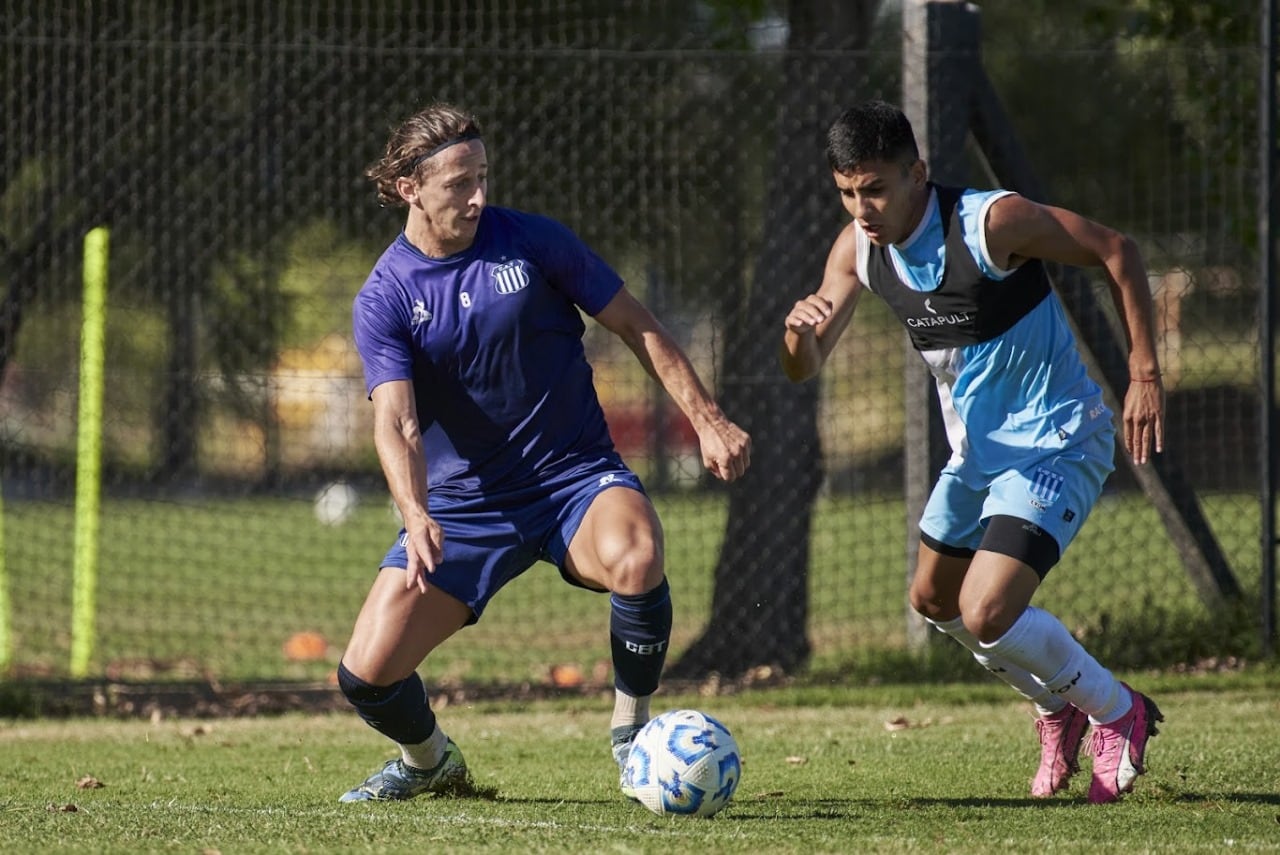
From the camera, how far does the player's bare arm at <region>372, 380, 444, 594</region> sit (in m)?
5.04

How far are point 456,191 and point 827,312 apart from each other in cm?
130

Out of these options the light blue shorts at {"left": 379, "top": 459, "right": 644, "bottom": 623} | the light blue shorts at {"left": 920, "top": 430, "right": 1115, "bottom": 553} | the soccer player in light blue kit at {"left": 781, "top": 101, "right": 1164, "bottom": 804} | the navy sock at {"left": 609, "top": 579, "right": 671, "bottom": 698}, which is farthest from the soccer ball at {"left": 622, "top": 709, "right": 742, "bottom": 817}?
the light blue shorts at {"left": 920, "top": 430, "right": 1115, "bottom": 553}

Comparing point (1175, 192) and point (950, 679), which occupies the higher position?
point (1175, 192)

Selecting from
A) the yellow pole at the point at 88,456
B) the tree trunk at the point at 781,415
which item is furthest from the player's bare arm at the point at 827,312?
the yellow pole at the point at 88,456

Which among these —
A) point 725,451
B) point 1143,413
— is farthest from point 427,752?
point 1143,413

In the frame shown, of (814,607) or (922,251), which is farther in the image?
(814,607)

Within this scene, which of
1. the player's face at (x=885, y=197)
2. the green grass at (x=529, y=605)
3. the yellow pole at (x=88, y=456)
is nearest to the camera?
the player's face at (x=885, y=197)

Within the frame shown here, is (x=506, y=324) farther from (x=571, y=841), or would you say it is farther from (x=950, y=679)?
(x=950, y=679)

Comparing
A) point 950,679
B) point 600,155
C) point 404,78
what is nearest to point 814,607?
point 950,679

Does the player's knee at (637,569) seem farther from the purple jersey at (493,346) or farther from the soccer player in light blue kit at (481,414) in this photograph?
the purple jersey at (493,346)

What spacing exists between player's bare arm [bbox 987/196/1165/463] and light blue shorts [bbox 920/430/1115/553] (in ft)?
0.55

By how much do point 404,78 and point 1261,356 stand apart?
550 centimetres

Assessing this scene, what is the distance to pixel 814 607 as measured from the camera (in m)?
11.5

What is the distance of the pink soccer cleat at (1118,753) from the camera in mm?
5480
